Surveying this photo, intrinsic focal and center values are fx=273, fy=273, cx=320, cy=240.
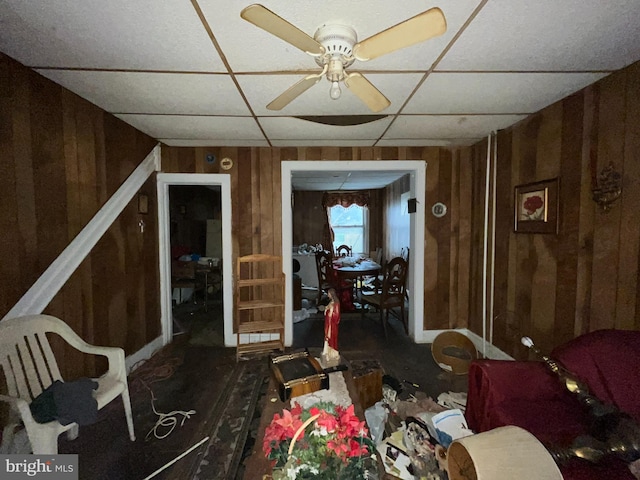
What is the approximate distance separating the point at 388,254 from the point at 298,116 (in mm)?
4312

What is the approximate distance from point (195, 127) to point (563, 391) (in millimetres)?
3286

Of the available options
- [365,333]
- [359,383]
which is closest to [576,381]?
[359,383]

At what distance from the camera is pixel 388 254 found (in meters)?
6.00

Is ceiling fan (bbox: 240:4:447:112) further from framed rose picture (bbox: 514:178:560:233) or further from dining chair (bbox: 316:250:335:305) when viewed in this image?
dining chair (bbox: 316:250:335:305)

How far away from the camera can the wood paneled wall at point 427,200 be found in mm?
3131

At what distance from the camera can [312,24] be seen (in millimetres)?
1251

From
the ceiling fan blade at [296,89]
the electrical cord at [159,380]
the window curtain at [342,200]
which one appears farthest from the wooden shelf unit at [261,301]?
the window curtain at [342,200]

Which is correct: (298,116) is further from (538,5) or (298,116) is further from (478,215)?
(478,215)

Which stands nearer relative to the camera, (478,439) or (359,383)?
(478,439)

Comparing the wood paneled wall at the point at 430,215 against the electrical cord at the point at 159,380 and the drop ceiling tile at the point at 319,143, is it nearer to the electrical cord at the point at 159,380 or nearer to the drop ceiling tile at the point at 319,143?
the drop ceiling tile at the point at 319,143

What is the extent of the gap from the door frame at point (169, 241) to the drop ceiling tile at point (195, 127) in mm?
449

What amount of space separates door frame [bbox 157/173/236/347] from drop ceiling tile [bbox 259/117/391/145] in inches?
34.7

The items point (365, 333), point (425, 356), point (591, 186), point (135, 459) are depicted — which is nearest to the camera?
point (135, 459)

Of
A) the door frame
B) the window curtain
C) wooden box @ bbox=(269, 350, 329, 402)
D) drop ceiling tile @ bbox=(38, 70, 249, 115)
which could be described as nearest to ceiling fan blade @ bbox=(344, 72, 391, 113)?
drop ceiling tile @ bbox=(38, 70, 249, 115)
